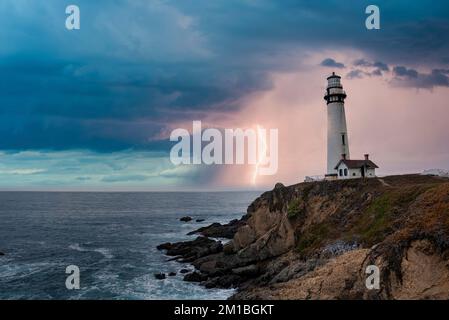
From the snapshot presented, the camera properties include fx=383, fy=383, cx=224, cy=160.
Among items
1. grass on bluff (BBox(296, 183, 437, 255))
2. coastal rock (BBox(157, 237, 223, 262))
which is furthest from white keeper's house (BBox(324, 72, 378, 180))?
coastal rock (BBox(157, 237, 223, 262))

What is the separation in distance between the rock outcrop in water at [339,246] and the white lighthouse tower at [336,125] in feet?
22.0

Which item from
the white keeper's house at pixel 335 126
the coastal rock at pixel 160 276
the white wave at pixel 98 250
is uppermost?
the white keeper's house at pixel 335 126

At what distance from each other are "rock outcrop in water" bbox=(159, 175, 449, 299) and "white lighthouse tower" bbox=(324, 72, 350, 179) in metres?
6.69

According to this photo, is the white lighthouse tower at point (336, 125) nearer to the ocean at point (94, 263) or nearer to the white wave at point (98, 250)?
the ocean at point (94, 263)

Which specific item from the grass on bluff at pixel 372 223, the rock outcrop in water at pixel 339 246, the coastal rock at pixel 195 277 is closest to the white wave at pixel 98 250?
the rock outcrop in water at pixel 339 246

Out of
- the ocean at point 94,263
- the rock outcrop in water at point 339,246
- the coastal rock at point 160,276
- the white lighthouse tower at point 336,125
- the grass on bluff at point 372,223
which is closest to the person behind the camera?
the rock outcrop in water at point 339,246

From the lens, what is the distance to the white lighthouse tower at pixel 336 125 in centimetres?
5291

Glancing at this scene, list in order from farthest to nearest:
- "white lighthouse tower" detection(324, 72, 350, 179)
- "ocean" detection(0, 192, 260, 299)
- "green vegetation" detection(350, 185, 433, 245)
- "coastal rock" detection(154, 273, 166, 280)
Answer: "white lighthouse tower" detection(324, 72, 350, 179)
"coastal rock" detection(154, 273, 166, 280)
"ocean" detection(0, 192, 260, 299)
"green vegetation" detection(350, 185, 433, 245)

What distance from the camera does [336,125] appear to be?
53.3 m

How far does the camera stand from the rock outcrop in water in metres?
24.8

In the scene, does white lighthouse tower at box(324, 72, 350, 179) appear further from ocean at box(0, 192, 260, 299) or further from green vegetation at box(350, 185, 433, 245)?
ocean at box(0, 192, 260, 299)

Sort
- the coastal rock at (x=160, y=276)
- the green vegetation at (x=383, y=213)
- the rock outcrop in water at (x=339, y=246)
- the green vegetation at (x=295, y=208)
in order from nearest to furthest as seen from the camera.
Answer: the rock outcrop in water at (x=339, y=246), the green vegetation at (x=383, y=213), the coastal rock at (x=160, y=276), the green vegetation at (x=295, y=208)
